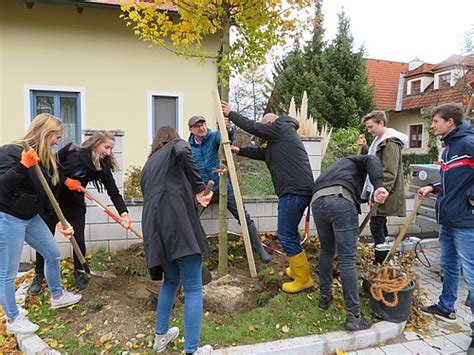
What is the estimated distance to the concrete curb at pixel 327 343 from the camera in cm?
266

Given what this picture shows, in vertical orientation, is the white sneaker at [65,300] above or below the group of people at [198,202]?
below

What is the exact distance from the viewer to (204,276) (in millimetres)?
3674

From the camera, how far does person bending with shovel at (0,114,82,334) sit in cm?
271

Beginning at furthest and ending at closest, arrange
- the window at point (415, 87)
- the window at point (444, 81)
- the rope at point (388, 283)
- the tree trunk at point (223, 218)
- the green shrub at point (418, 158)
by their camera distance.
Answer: the window at point (415, 87) < the window at point (444, 81) < the green shrub at point (418, 158) < the tree trunk at point (223, 218) < the rope at point (388, 283)

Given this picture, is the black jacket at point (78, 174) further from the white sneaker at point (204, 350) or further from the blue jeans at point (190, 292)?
the white sneaker at point (204, 350)

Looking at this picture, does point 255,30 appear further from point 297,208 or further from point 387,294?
point 387,294

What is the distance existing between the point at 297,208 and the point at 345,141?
6800 mm

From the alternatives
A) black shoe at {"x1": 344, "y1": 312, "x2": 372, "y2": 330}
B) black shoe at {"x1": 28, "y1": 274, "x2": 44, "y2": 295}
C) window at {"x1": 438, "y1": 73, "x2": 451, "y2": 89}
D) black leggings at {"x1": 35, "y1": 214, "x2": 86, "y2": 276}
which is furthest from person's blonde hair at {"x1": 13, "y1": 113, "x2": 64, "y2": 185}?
window at {"x1": 438, "y1": 73, "x2": 451, "y2": 89}

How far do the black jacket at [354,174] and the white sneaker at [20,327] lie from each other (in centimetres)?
259

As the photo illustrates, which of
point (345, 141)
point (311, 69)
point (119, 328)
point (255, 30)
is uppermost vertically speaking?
point (311, 69)

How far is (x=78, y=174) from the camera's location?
11.7ft

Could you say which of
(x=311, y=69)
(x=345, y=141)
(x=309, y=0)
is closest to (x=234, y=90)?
(x=311, y=69)

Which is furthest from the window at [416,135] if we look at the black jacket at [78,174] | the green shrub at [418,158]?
the black jacket at [78,174]

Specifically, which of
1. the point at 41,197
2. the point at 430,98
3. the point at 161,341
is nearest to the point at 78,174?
the point at 41,197
